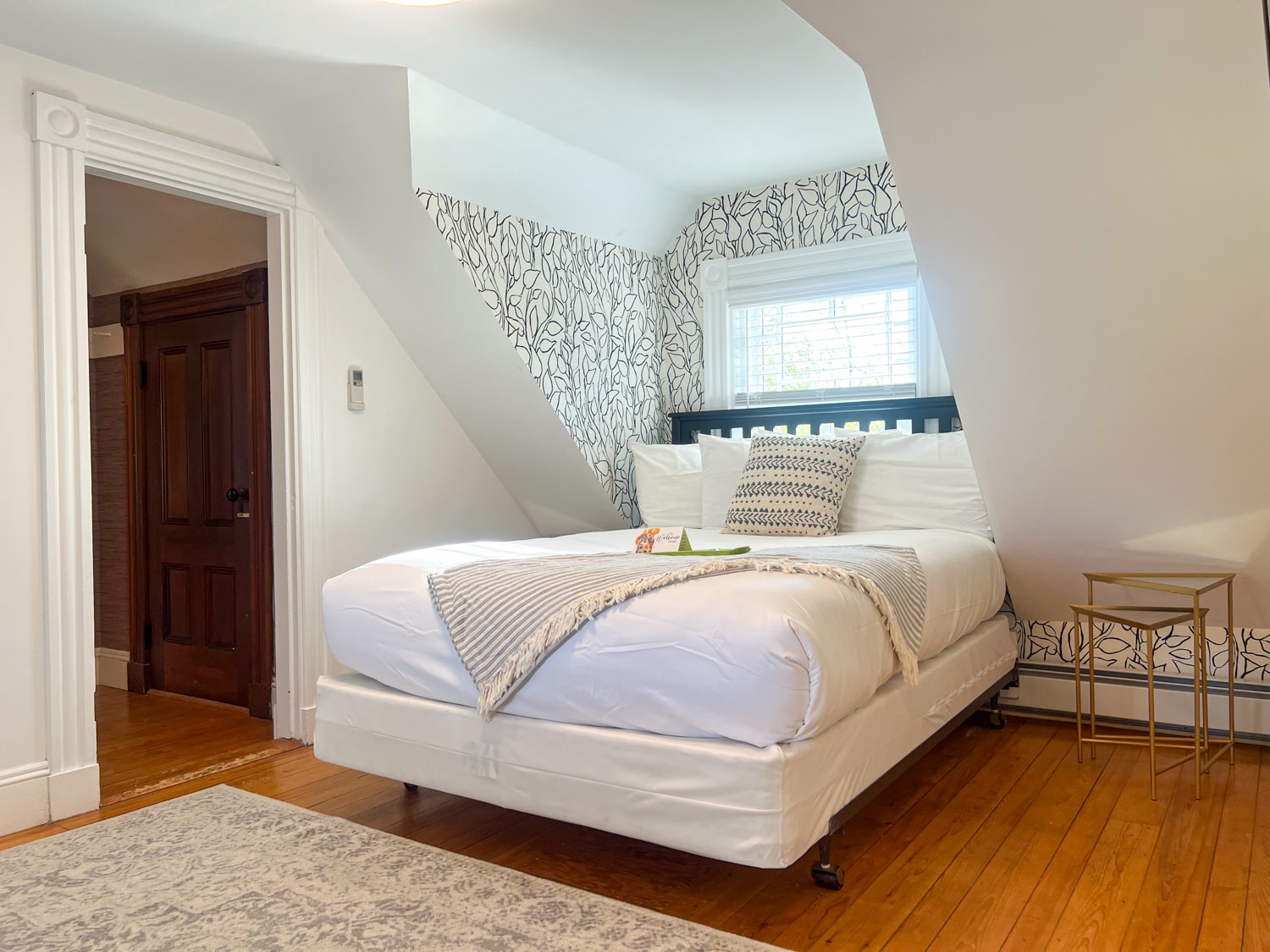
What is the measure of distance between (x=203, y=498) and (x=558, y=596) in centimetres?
259

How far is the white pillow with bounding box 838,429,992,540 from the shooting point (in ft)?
11.4

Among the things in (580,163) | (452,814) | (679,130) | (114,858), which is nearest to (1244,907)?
(452,814)

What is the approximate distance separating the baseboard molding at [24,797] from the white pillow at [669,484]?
7.71ft

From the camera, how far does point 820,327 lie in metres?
4.26

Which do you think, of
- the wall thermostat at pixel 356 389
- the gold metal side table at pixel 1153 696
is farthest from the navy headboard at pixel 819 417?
the wall thermostat at pixel 356 389

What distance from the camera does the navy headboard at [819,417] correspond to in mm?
3924

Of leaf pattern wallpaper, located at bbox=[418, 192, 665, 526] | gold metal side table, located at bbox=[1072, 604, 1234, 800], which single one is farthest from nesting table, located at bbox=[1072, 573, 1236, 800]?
leaf pattern wallpaper, located at bbox=[418, 192, 665, 526]

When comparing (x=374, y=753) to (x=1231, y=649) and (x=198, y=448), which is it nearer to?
(x=198, y=448)

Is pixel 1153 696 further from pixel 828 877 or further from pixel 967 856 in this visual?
pixel 828 877

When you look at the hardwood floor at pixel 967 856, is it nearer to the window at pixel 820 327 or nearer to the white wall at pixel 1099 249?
the white wall at pixel 1099 249

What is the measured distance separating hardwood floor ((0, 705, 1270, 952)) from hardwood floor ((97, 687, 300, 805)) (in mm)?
153

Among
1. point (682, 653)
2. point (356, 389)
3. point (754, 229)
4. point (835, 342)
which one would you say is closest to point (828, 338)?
point (835, 342)

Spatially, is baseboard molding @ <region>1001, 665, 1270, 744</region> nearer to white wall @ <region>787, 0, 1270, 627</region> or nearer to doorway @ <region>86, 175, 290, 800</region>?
white wall @ <region>787, 0, 1270, 627</region>

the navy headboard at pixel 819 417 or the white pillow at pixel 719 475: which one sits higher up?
the navy headboard at pixel 819 417
